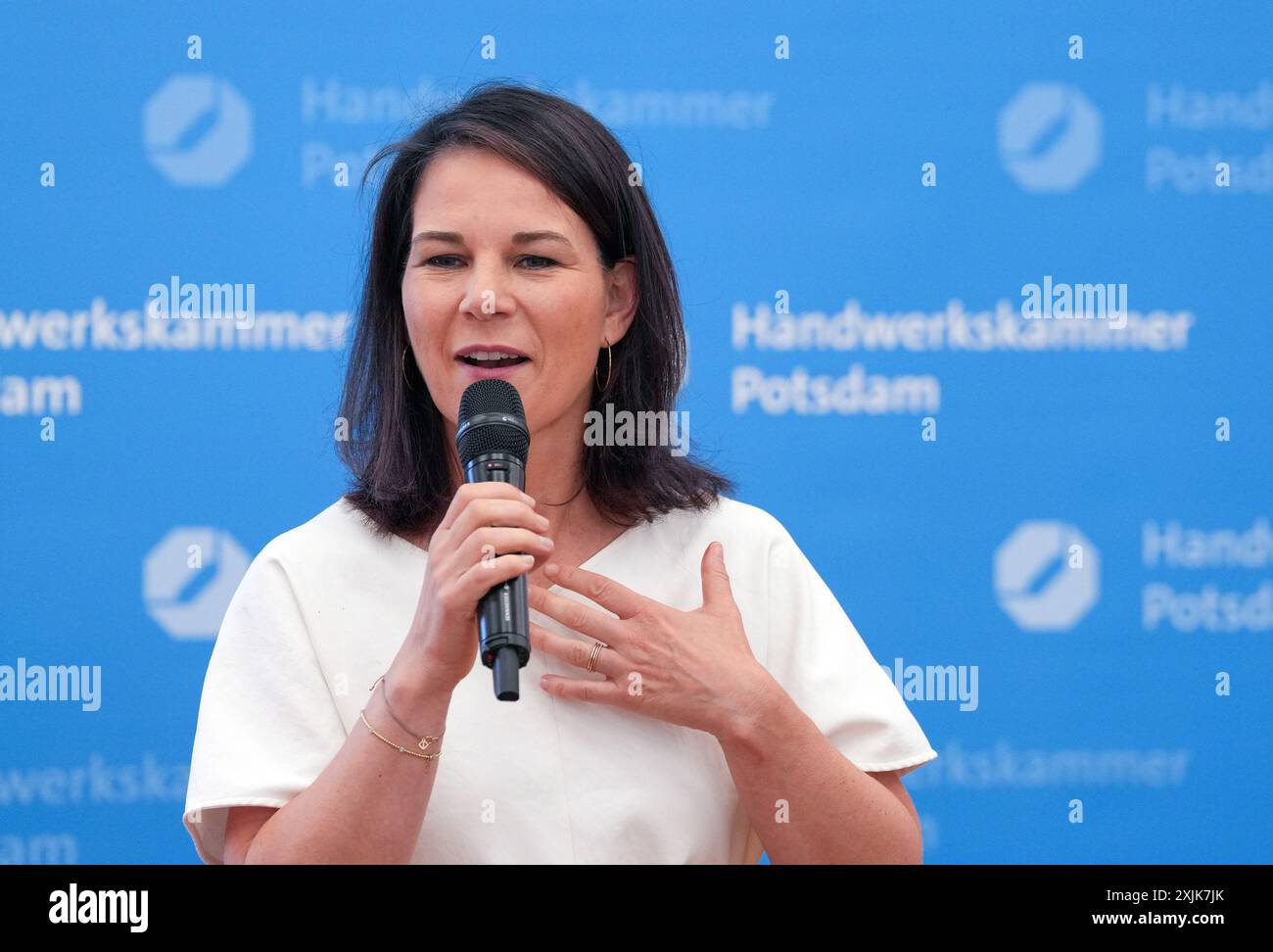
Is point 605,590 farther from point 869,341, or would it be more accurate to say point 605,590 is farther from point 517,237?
point 869,341

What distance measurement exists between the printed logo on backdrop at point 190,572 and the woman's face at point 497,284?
3.22 ft

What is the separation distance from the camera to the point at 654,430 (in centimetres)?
169

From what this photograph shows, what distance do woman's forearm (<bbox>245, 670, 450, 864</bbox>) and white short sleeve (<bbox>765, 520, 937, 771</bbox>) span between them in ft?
1.49

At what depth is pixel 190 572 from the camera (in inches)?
92.4

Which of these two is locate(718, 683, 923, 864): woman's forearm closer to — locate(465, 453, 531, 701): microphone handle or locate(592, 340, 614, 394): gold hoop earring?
locate(465, 453, 531, 701): microphone handle

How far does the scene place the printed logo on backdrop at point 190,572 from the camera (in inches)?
92.1

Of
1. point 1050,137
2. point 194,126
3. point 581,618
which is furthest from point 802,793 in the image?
point 194,126

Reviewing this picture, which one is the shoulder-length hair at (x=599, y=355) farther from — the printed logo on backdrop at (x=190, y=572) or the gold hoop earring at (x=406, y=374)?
the printed logo on backdrop at (x=190, y=572)

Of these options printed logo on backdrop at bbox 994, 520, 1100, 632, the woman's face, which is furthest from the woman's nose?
printed logo on backdrop at bbox 994, 520, 1100, 632

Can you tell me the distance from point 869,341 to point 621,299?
87cm

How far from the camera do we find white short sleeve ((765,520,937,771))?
1521 mm

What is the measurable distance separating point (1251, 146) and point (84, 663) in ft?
7.45
